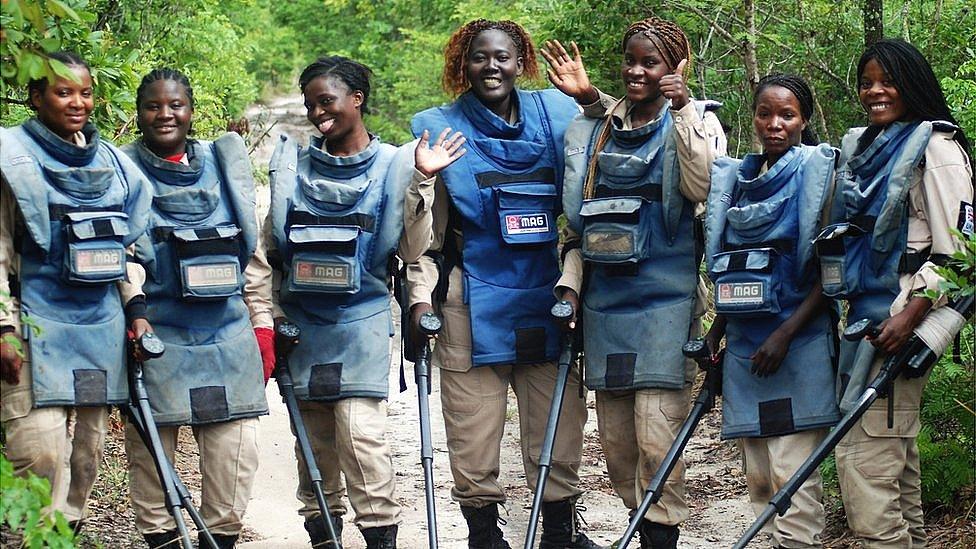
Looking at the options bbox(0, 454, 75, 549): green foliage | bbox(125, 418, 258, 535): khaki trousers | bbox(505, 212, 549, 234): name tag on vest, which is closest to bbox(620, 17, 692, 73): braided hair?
bbox(505, 212, 549, 234): name tag on vest

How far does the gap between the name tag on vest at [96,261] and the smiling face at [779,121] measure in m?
2.59

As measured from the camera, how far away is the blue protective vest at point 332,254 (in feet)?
18.5

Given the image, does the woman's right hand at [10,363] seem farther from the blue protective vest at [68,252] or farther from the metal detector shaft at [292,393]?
the metal detector shaft at [292,393]

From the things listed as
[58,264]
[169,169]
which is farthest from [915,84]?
[58,264]

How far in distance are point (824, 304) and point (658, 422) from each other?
0.90 meters

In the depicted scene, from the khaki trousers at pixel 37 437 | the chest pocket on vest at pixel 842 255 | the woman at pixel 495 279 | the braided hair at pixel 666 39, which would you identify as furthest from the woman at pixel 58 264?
the chest pocket on vest at pixel 842 255

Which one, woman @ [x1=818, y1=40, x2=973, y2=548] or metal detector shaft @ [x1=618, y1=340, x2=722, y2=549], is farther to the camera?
metal detector shaft @ [x1=618, y1=340, x2=722, y2=549]

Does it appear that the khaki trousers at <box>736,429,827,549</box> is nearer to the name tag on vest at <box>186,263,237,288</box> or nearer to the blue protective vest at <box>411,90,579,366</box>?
the blue protective vest at <box>411,90,579,366</box>

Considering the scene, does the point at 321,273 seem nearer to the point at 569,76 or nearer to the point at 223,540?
the point at 223,540

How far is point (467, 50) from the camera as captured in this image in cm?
614

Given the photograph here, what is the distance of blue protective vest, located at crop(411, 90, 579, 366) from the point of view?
19.6 ft

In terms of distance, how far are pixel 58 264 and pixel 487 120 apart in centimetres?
201

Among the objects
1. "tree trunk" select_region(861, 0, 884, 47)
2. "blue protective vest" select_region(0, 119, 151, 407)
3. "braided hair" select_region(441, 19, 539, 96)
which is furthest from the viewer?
"tree trunk" select_region(861, 0, 884, 47)

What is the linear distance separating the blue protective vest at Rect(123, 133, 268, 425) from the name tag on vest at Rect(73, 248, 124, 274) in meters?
0.33
